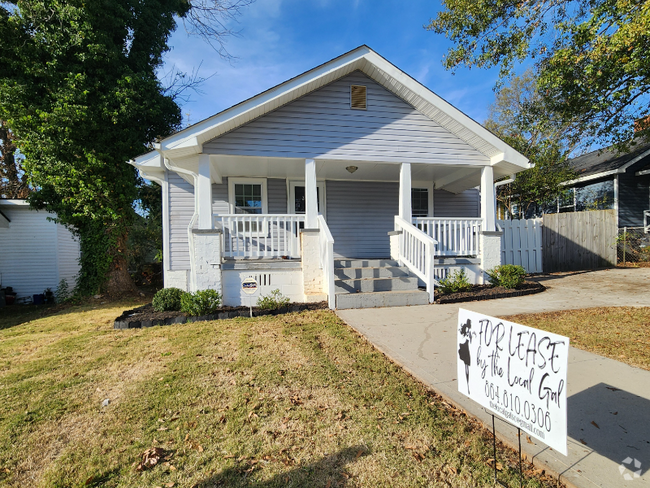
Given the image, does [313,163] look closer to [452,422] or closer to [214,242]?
[214,242]

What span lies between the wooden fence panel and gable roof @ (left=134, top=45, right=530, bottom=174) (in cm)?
464

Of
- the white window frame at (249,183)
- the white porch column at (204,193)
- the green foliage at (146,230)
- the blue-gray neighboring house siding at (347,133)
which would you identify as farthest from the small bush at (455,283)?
the green foliage at (146,230)

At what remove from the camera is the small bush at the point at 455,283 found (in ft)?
23.8

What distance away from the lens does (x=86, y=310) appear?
8602mm

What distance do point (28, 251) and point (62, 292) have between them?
1.86m

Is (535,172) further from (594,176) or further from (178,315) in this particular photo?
(178,315)

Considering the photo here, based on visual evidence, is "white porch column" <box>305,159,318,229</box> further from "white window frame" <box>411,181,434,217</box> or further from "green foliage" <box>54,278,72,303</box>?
"green foliage" <box>54,278,72,303</box>

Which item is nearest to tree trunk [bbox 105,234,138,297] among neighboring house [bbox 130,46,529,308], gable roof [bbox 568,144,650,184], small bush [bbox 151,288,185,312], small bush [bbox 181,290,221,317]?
neighboring house [bbox 130,46,529,308]

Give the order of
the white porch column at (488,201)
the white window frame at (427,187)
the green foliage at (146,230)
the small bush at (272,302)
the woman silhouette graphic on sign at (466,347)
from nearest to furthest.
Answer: the woman silhouette graphic on sign at (466,347)
the small bush at (272,302)
the white porch column at (488,201)
the white window frame at (427,187)
the green foliage at (146,230)

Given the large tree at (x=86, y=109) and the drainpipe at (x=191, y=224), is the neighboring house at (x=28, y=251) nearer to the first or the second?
the large tree at (x=86, y=109)

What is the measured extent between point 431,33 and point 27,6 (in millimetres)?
11107

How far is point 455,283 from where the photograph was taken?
288 inches

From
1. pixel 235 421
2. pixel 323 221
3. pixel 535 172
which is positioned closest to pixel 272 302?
pixel 323 221

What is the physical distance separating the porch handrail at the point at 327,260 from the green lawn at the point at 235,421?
188 centimetres
